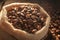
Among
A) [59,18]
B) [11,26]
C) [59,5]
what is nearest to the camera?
[11,26]

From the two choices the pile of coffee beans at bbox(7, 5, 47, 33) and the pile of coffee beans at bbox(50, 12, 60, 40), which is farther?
the pile of coffee beans at bbox(50, 12, 60, 40)

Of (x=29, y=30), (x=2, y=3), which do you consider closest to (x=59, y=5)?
(x=2, y=3)

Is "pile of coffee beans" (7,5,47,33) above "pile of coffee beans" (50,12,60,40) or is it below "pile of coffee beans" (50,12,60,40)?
above

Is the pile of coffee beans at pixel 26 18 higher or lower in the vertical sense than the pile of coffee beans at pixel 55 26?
higher

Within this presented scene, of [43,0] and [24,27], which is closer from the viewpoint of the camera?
[24,27]

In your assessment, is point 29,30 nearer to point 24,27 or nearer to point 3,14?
point 24,27

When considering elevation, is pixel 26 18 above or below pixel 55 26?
above

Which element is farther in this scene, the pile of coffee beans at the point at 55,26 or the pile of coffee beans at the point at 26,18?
the pile of coffee beans at the point at 55,26

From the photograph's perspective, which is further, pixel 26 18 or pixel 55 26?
pixel 55 26
